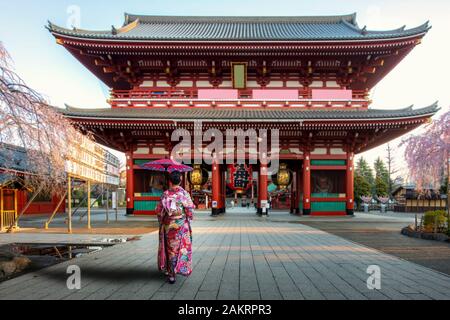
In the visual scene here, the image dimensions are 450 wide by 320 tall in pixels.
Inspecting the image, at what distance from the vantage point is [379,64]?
65.9 ft

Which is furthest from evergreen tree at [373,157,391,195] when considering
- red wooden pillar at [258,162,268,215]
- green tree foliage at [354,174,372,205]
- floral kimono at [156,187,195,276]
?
floral kimono at [156,187,195,276]

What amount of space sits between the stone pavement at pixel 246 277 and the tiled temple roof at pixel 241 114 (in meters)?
9.41

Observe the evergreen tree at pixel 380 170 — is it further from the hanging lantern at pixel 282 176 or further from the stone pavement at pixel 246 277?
the stone pavement at pixel 246 277

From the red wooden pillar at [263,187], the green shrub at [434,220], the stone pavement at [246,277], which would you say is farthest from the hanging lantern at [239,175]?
the stone pavement at [246,277]

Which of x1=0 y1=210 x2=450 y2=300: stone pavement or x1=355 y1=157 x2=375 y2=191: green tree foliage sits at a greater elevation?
Result: x1=355 y1=157 x2=375 y2=191: green tree foliage

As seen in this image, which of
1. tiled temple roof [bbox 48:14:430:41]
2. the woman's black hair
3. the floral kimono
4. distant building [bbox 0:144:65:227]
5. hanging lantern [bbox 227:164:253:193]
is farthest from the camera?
tiled temple roof [bbox 48:14:430:41]

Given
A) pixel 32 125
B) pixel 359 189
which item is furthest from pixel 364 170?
pixel 32 125

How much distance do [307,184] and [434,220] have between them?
819 centimetres

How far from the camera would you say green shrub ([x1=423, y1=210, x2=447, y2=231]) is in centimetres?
1176

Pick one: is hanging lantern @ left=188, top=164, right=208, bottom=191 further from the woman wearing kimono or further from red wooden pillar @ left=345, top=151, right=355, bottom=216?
the woman wearing kimono

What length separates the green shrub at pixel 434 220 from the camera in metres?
11.8

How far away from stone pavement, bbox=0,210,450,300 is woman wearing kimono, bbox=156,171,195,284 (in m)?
0.30

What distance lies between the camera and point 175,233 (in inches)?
214
